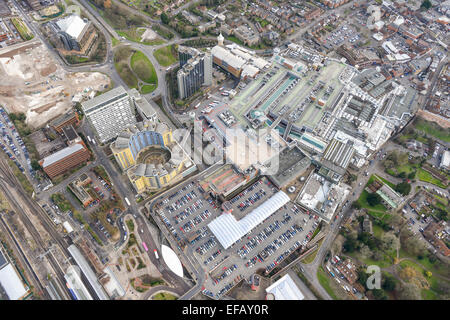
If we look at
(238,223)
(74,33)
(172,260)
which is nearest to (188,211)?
(172,260)

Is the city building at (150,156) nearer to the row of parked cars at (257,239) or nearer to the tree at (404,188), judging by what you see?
the row of parked cars at (257,239)

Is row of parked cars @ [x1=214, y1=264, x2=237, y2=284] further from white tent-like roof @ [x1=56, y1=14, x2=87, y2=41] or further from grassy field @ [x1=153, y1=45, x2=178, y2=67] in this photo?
white tent-like roof @ [x1=56, y1=14, x2=87, y2=41]

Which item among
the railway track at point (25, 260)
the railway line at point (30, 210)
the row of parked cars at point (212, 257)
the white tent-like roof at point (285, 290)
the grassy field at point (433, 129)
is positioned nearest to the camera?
the white tent-like roof at point (285, 290)

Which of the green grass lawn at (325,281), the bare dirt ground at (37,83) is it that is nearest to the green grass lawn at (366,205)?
the green grass lawn at (325,281)

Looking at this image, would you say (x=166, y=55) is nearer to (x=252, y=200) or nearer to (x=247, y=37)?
(x=247, y=37)

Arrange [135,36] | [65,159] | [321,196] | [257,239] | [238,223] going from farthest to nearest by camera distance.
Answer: [135,36], [321,196], [65,159], [257,239], [238,223]

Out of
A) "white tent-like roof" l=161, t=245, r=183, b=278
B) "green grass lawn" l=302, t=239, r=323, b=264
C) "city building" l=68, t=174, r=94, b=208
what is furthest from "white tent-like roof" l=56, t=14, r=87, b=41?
"green grass lawn" l=302, t=239, r=323, b=264
